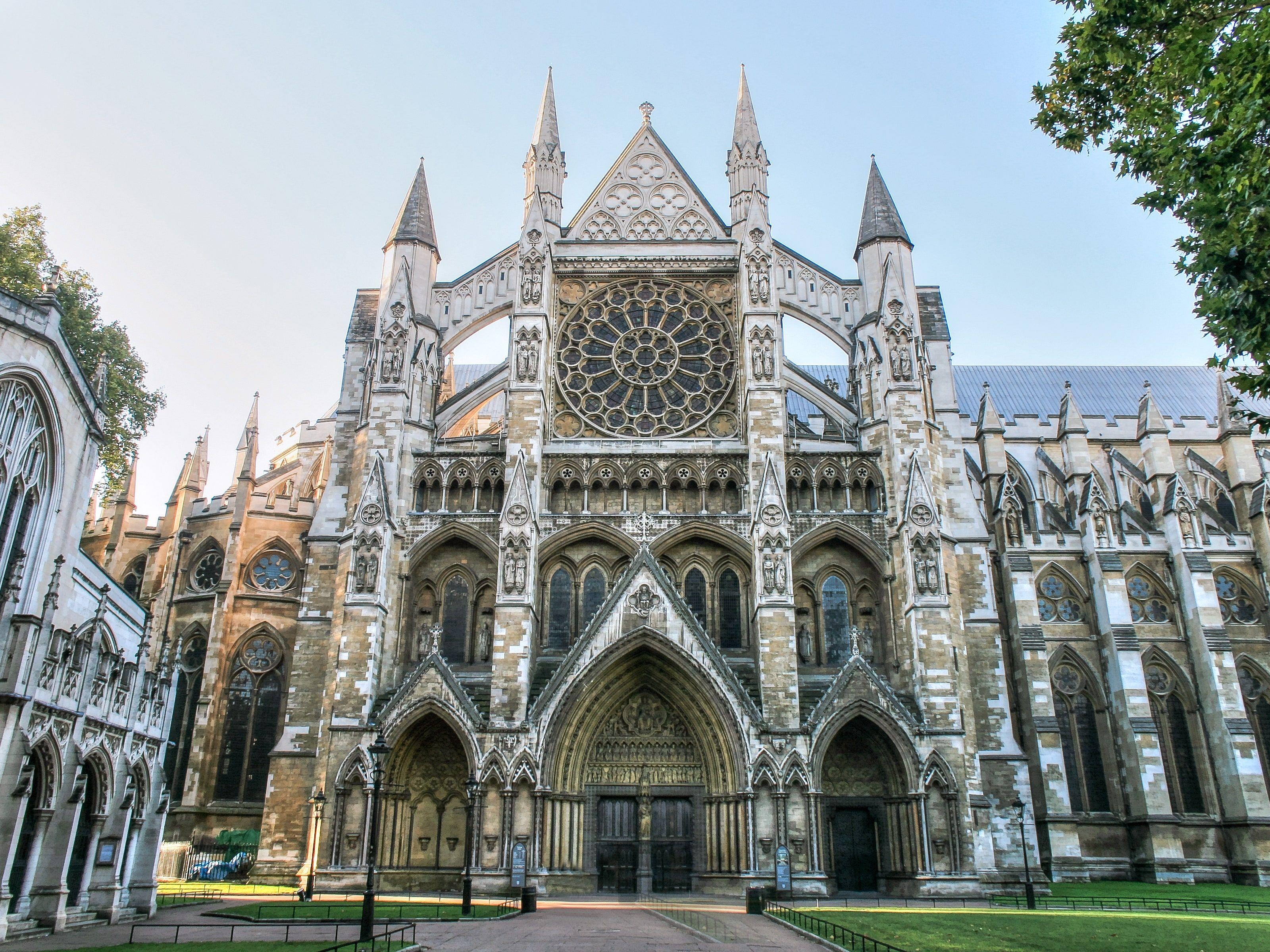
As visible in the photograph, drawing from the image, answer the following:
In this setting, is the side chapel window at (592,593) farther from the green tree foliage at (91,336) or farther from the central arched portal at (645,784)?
the green tree foliage at (91,336)

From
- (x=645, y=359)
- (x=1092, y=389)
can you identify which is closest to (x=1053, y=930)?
(x=645, y=359)

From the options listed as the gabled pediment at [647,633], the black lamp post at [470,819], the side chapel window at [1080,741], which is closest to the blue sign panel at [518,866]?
the black lamp post at [470,819]

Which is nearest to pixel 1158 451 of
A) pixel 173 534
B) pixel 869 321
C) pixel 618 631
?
pixel 869 321

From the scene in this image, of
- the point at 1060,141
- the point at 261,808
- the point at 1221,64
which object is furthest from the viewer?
the point at 261,808

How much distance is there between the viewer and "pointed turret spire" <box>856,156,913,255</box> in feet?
109

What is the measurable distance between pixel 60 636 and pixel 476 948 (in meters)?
9.37

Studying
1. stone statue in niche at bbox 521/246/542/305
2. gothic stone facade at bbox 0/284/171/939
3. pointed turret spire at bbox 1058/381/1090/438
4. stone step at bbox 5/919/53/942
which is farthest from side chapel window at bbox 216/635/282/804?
pointed turret spire at bbox 1058/381/1090/438

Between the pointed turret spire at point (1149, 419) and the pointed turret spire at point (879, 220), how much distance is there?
15.9 m

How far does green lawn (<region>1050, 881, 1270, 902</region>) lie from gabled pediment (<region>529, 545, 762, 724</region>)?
1128 centimetres

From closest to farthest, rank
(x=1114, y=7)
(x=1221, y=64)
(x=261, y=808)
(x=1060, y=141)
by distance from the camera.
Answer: (x=1221, y=64), (x=1114, y=7), (x=1060, y=141), (x=261, y=808)

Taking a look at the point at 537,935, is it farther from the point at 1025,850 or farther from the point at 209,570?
the point at 209,570

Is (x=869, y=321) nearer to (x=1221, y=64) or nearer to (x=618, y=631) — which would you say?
(x=618, y=631)

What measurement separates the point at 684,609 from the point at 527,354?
9791 millimetres

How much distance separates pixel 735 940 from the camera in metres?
16.0
